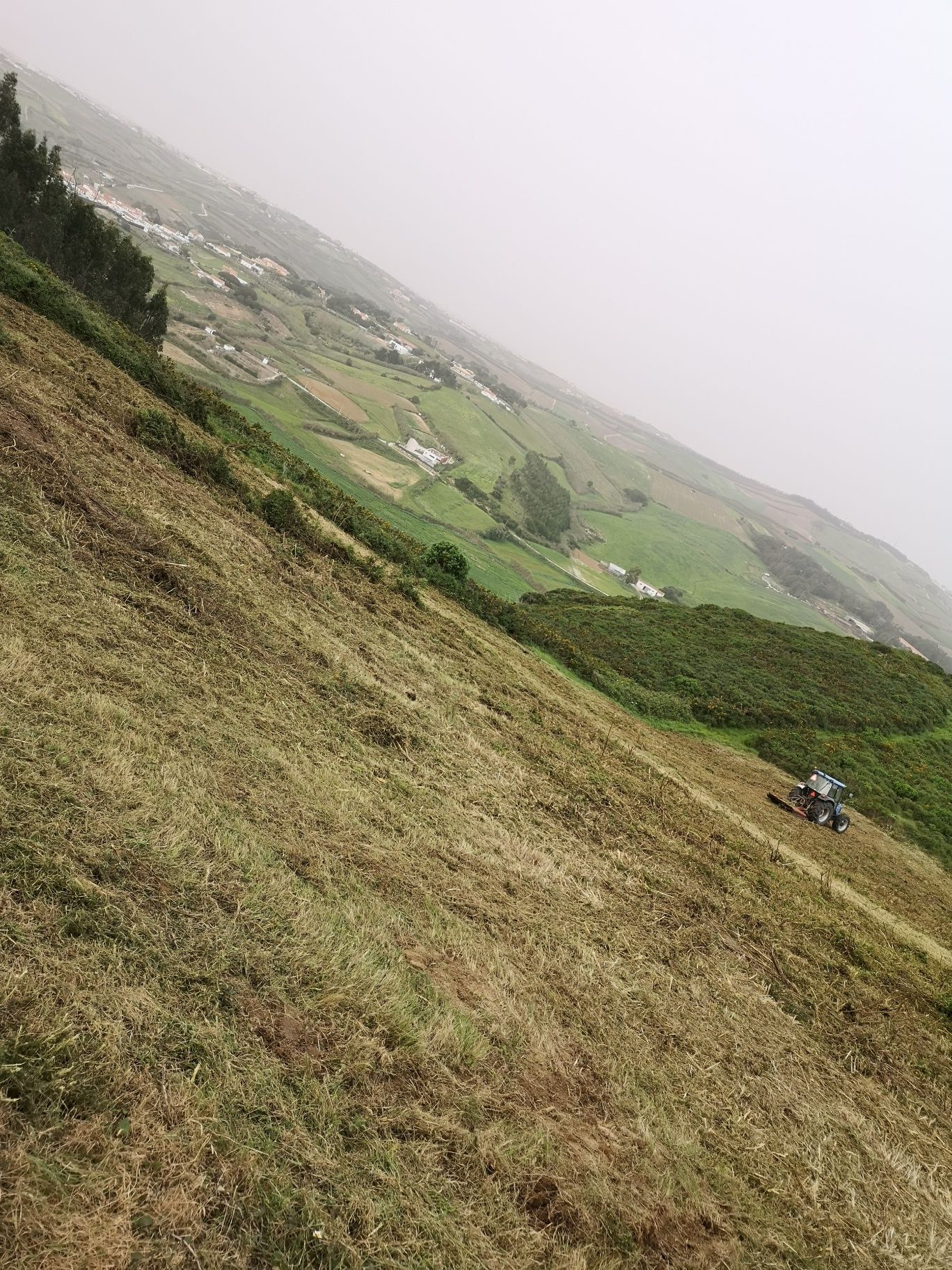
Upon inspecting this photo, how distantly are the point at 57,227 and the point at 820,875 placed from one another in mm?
50075

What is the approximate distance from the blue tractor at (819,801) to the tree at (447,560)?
16.1 metres

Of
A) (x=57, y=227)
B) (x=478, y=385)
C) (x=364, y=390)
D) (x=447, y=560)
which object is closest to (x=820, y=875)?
(x=447, y=560)

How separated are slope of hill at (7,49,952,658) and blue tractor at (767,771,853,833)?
32636mm

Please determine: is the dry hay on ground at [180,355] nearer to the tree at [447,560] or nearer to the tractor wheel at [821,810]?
the tree at [447,560]

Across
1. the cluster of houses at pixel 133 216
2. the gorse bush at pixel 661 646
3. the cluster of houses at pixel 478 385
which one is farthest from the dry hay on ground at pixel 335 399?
the cluster of houses at pixel 478 385

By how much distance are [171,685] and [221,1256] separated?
5857mm

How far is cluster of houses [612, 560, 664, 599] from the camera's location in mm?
87500

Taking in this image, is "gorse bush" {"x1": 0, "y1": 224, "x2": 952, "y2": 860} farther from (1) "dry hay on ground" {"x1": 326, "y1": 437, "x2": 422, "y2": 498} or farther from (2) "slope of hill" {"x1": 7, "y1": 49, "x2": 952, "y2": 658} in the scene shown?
(1) "dry hay on ground" {"x1": 326, "y1": 437, "x2": 422, "y2": 498}

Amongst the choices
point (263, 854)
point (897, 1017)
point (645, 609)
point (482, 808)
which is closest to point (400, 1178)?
point (263, 854)

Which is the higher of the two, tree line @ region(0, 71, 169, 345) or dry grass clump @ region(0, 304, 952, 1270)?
tree line @ region(0, 71, 169, 345)

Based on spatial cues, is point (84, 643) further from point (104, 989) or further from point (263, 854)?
point (104, 989)

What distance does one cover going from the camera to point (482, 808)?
31.8ft

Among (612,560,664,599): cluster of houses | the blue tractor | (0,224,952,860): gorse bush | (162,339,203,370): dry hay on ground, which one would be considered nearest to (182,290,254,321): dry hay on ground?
(162,339,203,370): dry hay on ground

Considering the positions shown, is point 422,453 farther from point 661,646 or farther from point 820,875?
point 820,875
